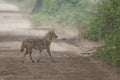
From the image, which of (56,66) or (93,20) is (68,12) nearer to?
(93,20)

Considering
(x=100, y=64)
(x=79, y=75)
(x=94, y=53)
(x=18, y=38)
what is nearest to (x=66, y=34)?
(x=18, y=38)

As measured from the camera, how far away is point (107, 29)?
1919cm

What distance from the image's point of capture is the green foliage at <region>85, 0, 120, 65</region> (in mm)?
15630

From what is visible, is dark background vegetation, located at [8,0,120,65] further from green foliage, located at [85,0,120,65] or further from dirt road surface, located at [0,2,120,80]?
dirt road surface, located at [0,2,120,80]

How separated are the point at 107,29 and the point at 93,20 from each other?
2.31 metres

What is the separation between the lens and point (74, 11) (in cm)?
2900

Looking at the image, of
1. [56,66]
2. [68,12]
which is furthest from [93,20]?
[68,12]

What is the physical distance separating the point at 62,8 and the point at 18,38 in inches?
374

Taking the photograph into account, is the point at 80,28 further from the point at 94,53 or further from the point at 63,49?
the point at 94,53

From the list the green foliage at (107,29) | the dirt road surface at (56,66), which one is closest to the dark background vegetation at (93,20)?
the green foliage at (107,29)

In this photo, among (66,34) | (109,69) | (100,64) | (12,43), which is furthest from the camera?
(66,34)

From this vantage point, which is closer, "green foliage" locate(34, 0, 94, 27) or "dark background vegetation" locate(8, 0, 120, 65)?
"dark background vegetation" locate(8, 0, 120, 65)

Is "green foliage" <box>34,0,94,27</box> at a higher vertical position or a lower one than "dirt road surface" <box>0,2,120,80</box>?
lower

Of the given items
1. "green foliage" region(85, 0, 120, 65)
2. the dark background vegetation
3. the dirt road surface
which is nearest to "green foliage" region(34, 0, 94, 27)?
the dark background vegetation
